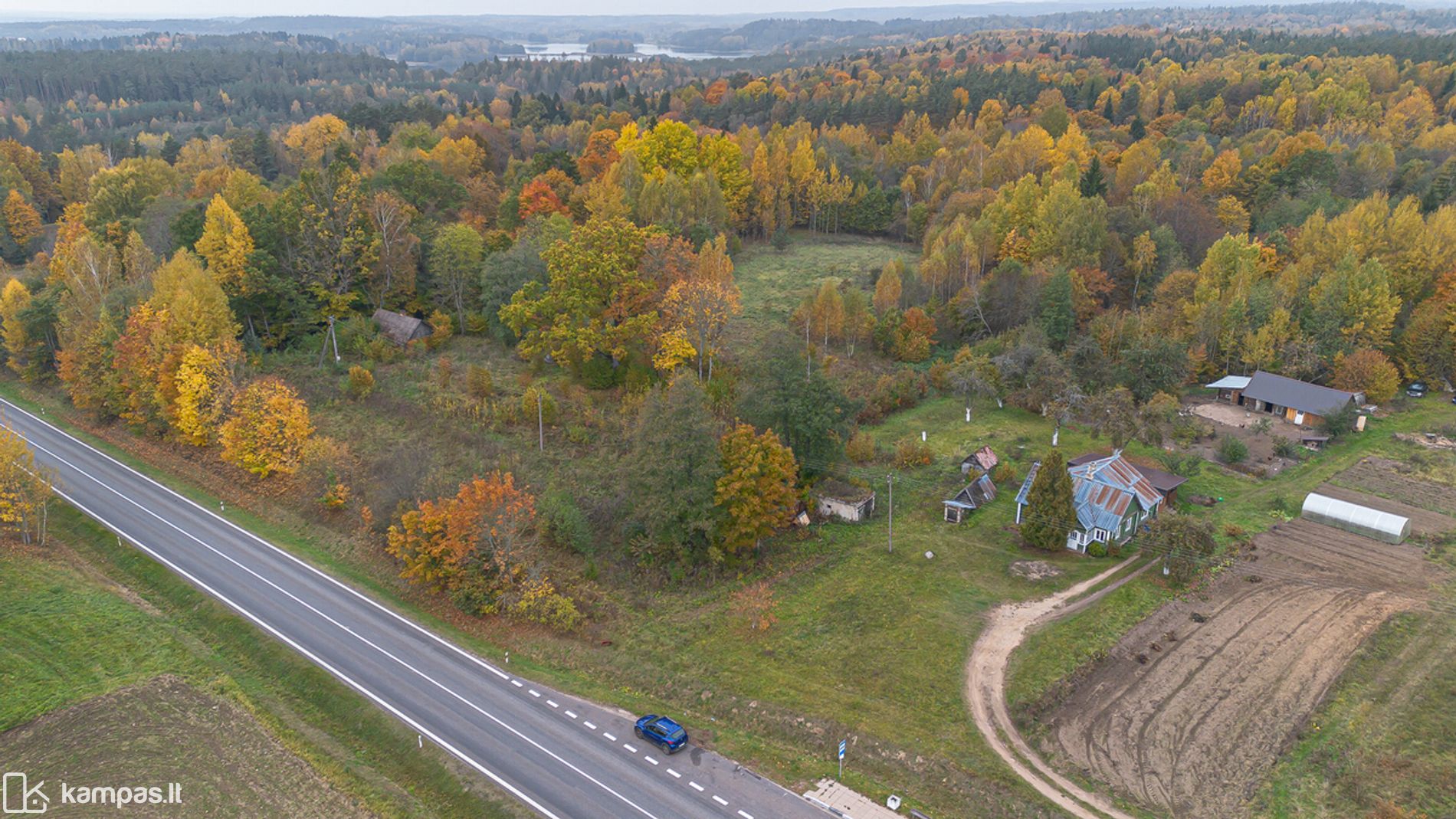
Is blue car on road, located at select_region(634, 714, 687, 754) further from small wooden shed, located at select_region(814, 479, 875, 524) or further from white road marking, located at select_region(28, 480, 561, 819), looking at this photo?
small wooden shed, located at select_region(814, 479, 875, 524)

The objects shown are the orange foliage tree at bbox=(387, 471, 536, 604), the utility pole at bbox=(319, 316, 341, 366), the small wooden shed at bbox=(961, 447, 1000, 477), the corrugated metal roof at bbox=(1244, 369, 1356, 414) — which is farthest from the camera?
the utility pole at bbox=(319, 316, 341, 366)

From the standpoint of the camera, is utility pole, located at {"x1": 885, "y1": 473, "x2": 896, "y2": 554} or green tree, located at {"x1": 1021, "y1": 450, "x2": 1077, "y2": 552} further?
utility pole, located at {"x1": 885, "y1": 473, "x2": 896, "y2": 554}

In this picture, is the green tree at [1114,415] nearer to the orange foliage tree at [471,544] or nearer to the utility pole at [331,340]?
the orange foliage tree at [471,544]

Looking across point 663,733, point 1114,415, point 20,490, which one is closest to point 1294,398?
point 1114,415

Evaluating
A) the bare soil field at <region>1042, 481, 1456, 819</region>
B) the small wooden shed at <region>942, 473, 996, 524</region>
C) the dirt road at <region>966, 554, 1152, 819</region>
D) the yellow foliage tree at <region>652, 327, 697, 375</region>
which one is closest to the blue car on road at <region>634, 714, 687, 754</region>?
the dirt road at <region>966, 554, 1152, 819</region>

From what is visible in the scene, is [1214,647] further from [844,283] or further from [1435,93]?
[1435,93]

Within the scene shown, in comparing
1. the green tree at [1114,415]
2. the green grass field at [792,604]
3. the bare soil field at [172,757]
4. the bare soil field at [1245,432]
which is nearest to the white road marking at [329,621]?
the green grass field at [792,604]

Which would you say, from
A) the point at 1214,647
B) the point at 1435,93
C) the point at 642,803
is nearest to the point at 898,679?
the point at 642,803
